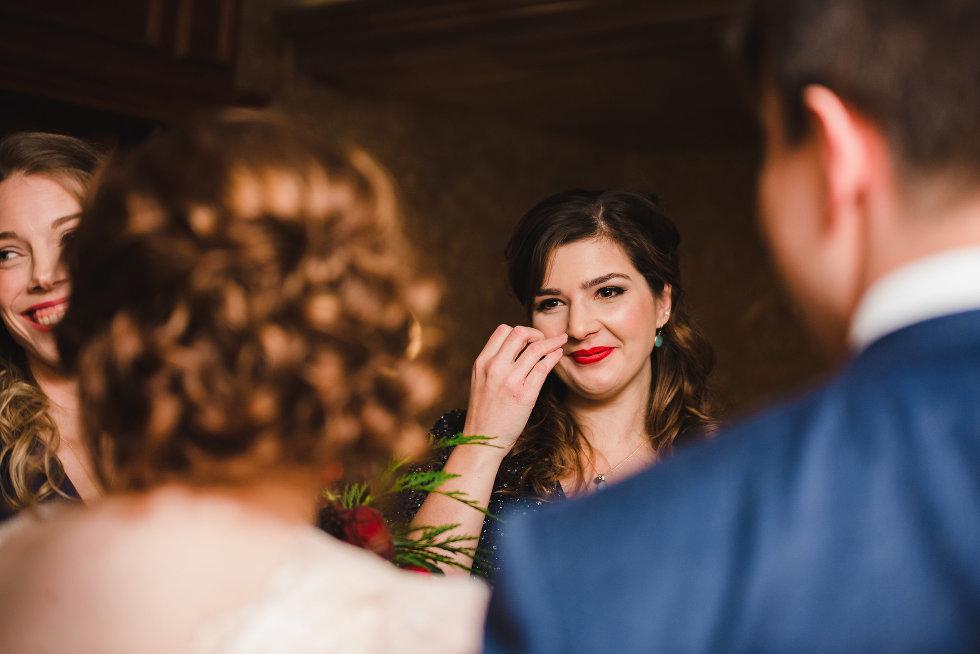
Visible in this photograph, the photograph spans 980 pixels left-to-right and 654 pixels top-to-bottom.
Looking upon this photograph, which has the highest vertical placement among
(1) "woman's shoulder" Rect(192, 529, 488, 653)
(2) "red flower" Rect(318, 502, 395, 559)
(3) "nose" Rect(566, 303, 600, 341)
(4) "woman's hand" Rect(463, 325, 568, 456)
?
(3) "nose" Rect(566, 303, 600, 341)

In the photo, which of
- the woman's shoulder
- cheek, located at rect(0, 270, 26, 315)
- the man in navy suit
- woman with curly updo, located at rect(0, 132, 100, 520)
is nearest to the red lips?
woman with curly updo, located at rect(0, 132, 100, 520)

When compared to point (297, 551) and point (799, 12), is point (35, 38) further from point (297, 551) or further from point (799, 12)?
point (799, 12)

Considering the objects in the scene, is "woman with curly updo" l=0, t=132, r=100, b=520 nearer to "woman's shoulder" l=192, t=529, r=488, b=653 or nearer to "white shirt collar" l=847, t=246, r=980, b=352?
"woman's shoulder" l=192, t=529, r=488, b=653

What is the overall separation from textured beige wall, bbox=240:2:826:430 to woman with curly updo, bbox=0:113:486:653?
4.19 m

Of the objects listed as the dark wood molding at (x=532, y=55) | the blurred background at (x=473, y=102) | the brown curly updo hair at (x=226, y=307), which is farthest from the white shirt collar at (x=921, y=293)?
the dark wood molding at (x=532, y=55)

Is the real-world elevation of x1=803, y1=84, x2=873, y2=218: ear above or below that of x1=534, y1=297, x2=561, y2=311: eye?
below

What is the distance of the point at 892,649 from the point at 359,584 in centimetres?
48

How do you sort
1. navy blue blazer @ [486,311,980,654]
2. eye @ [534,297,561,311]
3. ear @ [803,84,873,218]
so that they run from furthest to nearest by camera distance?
eye @ [534,297,561,311] → ear @ [803,84,873,218] → navy blue blazer @ [486,311,980,654]

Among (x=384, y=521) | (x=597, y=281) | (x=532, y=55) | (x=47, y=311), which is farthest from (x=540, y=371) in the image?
(x=532, y=55)

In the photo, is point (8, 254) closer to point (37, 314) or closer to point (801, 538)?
point (37, 314)

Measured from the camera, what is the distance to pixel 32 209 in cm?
191

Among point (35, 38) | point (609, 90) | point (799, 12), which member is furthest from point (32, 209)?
point (609, 90)

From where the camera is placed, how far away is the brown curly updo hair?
0.80 metres

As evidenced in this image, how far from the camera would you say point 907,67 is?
59 cm
